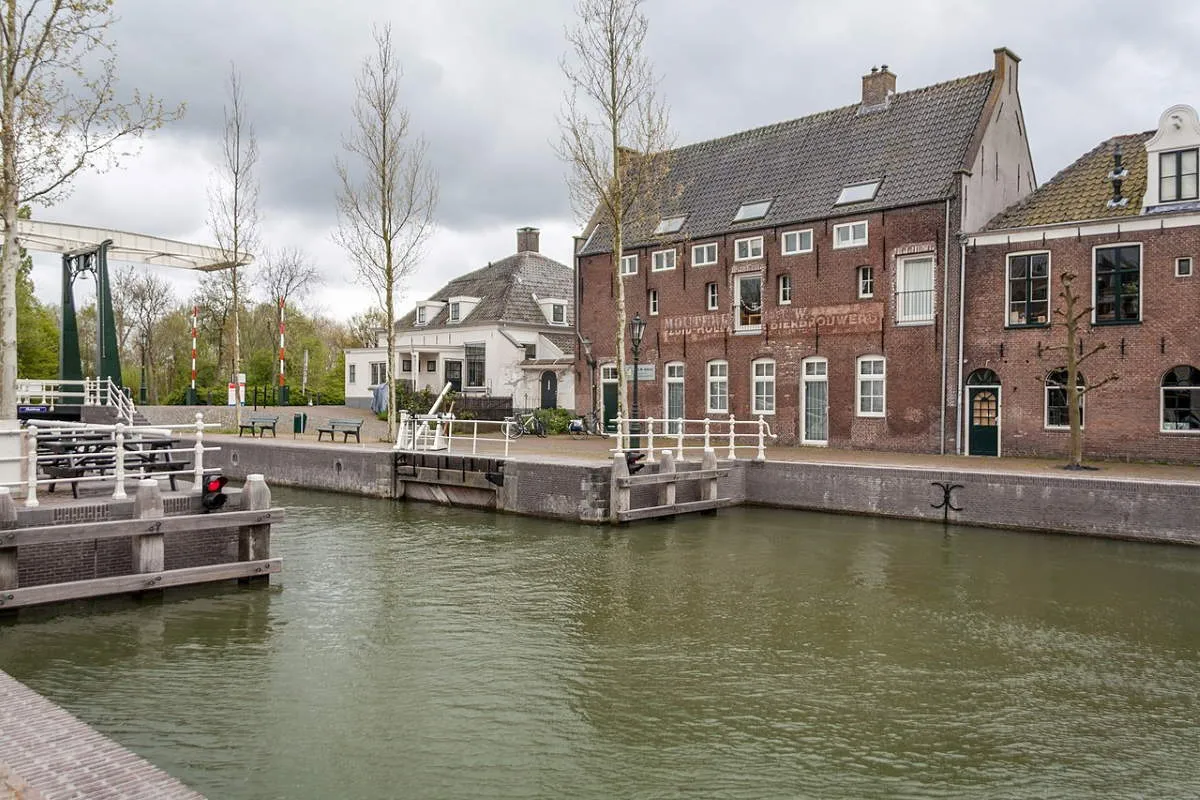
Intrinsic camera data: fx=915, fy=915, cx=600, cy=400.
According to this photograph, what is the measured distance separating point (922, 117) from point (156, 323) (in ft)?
146

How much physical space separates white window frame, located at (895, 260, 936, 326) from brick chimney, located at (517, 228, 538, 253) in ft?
74.7

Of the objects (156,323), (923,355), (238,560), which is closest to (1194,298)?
(923,355)

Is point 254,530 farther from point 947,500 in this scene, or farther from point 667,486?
point 947,500

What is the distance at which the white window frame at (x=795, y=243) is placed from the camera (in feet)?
85.1

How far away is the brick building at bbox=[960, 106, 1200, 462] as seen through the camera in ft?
66.2

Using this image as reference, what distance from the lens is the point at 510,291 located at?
39875 millimetres

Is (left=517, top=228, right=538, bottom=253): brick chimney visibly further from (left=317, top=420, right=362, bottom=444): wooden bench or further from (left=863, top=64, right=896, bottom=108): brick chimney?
(left=863, top=64, right=896, bottom=108): brick chimney

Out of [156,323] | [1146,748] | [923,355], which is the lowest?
[1146,748]

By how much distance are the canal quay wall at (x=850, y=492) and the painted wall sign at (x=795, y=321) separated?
6.75 m

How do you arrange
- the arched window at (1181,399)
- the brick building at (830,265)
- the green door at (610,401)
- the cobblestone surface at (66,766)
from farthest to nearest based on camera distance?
the green door at (610,401)
the brick building at (830,265)
the arched window at (1181,399)
the cobblestone surface at (66,766)

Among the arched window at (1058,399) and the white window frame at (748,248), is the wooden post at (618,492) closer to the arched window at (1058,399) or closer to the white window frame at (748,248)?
the arched window at (1058,399)

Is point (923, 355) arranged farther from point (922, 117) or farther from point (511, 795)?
point (511, 795)

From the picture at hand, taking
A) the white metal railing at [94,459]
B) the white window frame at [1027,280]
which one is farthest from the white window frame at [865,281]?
the white metal railing at [94,459]

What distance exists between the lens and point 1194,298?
20.0 metres
